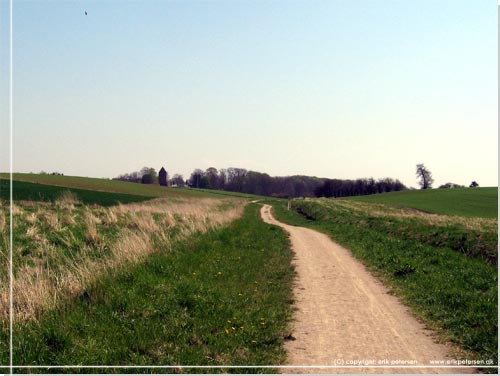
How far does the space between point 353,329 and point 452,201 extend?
5218 centimetres

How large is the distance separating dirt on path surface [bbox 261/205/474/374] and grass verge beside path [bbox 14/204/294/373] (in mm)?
397

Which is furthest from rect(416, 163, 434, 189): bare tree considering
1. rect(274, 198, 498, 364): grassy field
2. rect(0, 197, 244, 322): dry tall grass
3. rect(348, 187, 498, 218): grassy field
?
rect(348, 187, 498, 218): grassy field

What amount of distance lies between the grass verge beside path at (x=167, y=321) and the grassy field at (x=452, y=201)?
37.7m

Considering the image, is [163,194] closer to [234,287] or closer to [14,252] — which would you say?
[14,252]

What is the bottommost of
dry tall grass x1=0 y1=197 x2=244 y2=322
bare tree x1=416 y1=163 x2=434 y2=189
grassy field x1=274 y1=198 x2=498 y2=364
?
grassy field x1=274 y1=198 x2=498 y2=364

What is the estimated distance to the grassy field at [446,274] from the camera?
27.4 feet

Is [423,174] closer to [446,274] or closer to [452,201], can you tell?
[446,274]

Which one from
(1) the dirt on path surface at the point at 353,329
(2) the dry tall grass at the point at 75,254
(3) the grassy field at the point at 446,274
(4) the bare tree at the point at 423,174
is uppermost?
(4) the bare tree at the point at 423,174

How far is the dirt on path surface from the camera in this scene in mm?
6973

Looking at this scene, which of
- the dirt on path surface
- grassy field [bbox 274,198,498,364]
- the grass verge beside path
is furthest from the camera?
grassy field [bbox 274,198,498,364]

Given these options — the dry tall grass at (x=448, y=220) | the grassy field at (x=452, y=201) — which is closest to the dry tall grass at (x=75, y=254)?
the dry tall grass at (x=448, y=220)

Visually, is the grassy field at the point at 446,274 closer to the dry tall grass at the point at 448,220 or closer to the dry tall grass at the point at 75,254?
the dry tall grass at the point at 448,220

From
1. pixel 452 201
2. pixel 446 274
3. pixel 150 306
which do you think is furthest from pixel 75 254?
pixel 452 201

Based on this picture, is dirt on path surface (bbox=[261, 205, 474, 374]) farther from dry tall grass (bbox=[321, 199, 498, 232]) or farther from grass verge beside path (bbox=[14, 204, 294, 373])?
dry tall grass (bbox=[321, 199, 498, 232])
